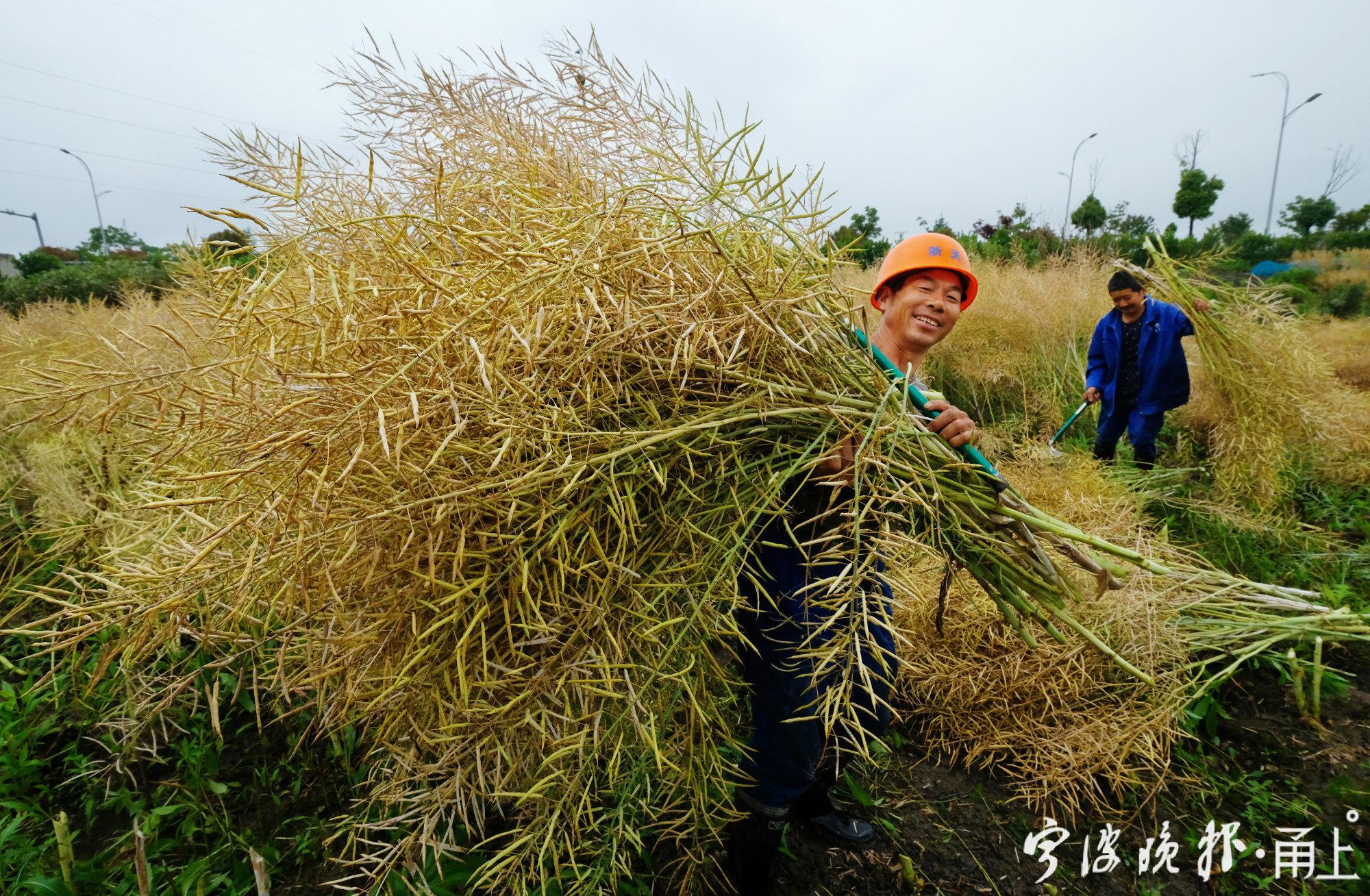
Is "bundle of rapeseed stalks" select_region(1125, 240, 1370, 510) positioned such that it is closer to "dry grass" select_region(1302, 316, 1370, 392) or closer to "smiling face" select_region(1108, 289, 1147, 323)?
"smiling face" select_region(1108, 289, 1147, 323)

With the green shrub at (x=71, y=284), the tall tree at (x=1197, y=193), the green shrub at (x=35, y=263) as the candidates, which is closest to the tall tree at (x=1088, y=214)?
the tall tree at (x=1197, y=193)

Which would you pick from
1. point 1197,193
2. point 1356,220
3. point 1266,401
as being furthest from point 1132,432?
point 1356,220

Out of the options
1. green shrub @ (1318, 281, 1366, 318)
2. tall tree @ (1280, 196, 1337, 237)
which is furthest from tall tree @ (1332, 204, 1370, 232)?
green shrub @ (1318, 281, 1366, 318)

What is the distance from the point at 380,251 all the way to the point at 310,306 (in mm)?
223

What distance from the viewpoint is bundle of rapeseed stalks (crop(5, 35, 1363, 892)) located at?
0.98 m

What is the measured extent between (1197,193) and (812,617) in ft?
68.2

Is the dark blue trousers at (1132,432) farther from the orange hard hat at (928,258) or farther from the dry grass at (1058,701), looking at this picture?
the orange hard hat at (928,258)

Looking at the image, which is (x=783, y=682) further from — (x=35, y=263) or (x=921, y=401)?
(x=35, y=263)

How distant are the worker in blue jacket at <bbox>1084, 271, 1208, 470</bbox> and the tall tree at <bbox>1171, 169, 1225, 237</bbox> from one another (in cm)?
1582

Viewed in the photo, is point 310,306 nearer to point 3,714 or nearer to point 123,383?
point 123,383

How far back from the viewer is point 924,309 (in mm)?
1938

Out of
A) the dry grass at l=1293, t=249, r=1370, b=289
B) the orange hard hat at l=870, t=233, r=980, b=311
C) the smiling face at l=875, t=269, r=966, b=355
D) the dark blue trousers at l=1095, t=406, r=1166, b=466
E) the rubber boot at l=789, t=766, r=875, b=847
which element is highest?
the dry grass at l=1293, t=249, r=1370, b=289

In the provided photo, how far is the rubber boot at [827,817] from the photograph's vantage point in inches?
81.0

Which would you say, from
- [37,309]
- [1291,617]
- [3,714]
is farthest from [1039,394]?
[37,309]
